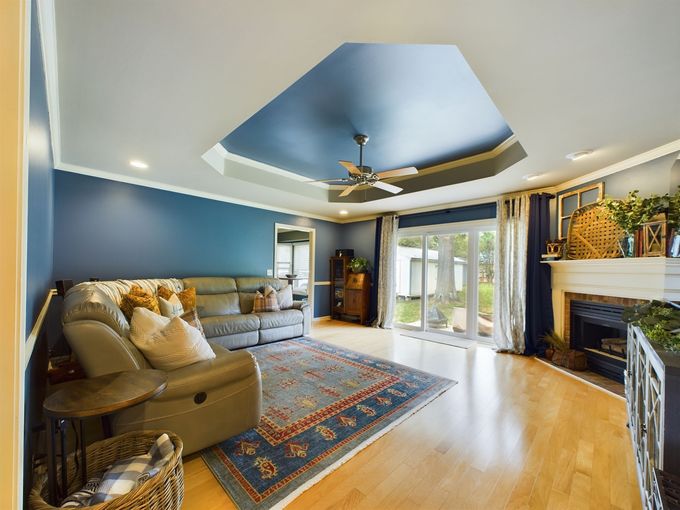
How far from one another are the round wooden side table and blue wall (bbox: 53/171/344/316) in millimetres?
3062

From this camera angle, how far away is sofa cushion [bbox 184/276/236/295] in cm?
430

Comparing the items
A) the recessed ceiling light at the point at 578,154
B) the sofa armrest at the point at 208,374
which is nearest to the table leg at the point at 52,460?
A: the sofa armrest at the point at 208,374

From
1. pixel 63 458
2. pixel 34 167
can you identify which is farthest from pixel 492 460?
pixel 34 167

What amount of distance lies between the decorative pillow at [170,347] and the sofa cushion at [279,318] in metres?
2.48

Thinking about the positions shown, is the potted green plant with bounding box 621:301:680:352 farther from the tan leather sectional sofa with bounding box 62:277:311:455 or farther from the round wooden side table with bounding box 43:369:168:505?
the round wooden side table with bounding box 43:369:168:505

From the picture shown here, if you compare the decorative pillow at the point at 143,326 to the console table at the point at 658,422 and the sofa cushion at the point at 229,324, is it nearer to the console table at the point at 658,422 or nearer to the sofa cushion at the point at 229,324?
the sofa cushion at the point at 229,324

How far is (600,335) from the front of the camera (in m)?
3.58

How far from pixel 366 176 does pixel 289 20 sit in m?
1.89

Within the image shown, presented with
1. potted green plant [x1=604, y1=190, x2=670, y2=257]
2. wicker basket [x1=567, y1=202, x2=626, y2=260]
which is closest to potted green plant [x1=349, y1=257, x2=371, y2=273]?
wicker basket [x1=567, y1=202, x2=626, y2=260]

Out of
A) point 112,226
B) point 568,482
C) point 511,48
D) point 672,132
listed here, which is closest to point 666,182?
point 672,132

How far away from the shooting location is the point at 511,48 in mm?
1487

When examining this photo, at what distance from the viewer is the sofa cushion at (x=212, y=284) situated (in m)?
4.30

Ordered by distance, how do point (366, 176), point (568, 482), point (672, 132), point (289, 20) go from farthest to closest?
point (366, 176) → point (672, 132) → point (568, 482) → point (289, 20)

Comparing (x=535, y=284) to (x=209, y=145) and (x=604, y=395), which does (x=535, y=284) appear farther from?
(x=209, y=145)
